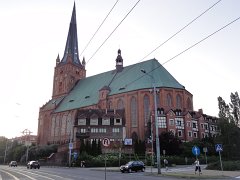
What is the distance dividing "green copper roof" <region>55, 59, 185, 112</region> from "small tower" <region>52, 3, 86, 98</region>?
2905mm

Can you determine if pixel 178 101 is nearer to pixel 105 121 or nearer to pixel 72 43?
pixel 105 121

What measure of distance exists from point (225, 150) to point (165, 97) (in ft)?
69.9

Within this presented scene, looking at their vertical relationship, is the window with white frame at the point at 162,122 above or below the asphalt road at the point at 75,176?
above

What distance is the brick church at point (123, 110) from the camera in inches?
2544

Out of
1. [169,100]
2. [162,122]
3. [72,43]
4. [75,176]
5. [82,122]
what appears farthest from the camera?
[72,43]

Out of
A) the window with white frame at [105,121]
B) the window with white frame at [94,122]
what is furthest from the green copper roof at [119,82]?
the window with white frame at [94,122]

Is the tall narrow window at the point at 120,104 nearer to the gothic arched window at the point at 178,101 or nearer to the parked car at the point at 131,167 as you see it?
the gothic arched window at the point at 178,101

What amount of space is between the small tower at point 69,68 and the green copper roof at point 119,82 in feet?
9.53

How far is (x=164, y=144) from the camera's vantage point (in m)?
55.8

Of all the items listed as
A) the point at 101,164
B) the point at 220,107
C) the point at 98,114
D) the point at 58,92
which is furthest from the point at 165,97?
the point at 58,92

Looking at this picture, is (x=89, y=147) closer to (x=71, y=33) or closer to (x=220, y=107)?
(x=220, y=107)

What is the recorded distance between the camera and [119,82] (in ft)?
260

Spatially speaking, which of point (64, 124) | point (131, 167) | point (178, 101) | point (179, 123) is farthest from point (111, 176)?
point (64, 124)

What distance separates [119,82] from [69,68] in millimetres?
26505
